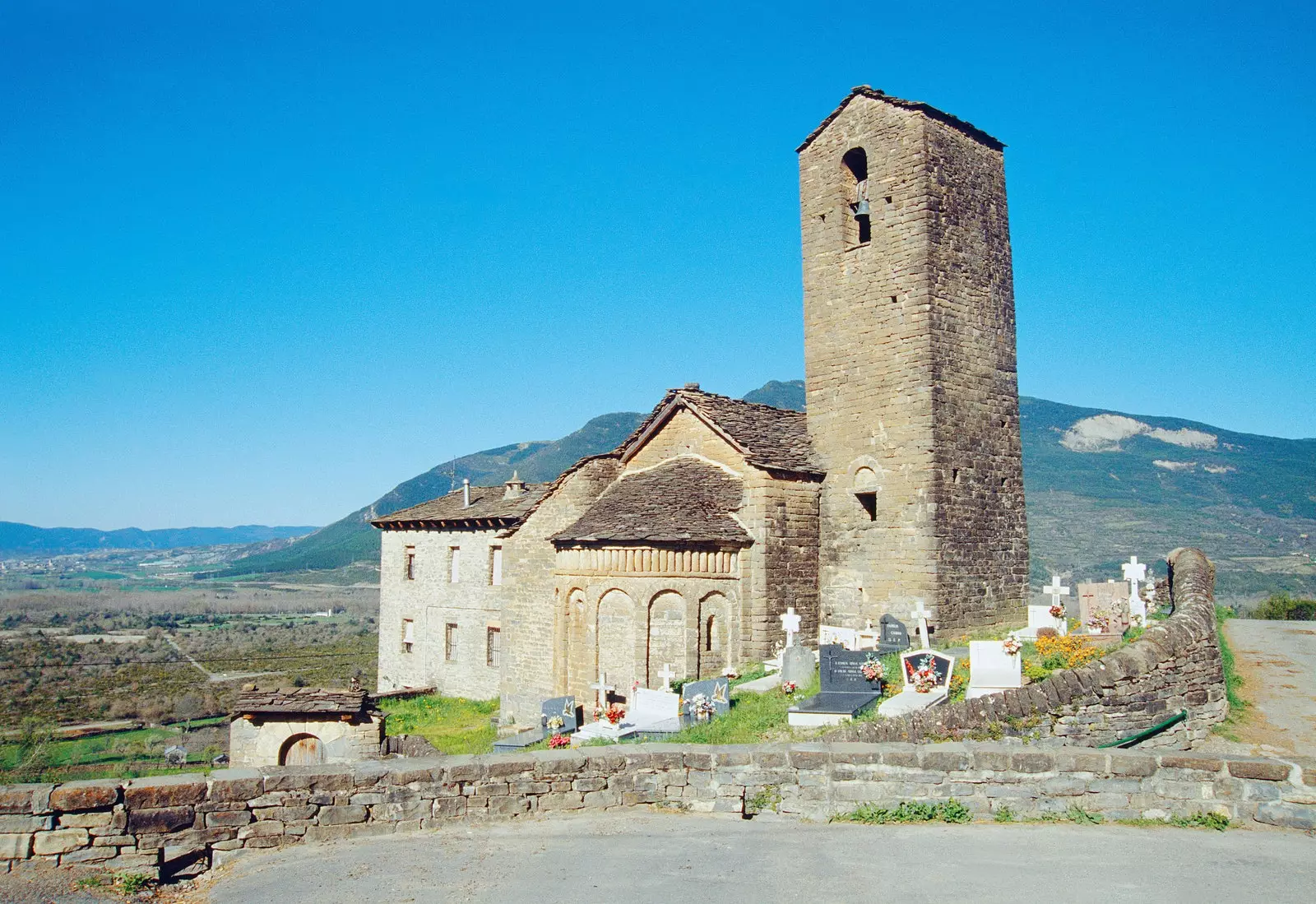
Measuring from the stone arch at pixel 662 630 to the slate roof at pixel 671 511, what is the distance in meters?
1.21

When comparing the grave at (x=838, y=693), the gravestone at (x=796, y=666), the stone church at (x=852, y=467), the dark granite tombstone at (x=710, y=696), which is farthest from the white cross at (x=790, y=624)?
the grave at (x=838, y=693)

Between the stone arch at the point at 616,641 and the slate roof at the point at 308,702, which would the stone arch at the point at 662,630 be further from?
the slate roof at the point at 308,702

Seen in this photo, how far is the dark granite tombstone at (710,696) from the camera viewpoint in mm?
14164

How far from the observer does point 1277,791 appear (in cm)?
720

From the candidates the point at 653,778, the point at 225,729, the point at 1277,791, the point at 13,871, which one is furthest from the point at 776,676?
the point at 225,729

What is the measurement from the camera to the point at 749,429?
2044 cm

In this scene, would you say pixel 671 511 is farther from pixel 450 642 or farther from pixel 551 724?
pixel 450 642

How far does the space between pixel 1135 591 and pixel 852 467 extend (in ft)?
19.1

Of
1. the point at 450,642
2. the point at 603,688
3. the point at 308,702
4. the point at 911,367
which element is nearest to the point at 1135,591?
the point at 911,367

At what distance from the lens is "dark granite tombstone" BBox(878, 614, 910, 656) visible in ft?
54.5

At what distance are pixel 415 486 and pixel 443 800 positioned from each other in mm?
195600

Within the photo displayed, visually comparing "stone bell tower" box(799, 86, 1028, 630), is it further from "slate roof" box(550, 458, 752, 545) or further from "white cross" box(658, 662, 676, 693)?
"white cross" box(658, 662, 676, 693)

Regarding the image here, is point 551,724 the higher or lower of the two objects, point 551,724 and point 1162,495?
the lower

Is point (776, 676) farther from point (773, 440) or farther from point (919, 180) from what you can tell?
point (919, 180)
